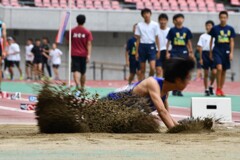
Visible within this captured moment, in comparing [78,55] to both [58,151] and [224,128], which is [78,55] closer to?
[224,128]

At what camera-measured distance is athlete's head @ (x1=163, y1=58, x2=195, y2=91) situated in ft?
36.9

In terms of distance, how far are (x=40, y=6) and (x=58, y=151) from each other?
37.2 metres

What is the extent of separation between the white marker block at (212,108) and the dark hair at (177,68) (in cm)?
303

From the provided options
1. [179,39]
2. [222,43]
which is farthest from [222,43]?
[179,39]

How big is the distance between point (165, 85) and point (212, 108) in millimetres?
3100

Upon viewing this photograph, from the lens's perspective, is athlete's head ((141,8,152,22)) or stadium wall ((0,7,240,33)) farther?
stadium wall ((0,7,240,33))

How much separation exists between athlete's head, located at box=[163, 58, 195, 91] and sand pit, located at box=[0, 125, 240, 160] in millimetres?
742

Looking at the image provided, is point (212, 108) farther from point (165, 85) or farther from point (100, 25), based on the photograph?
point (100, 25)

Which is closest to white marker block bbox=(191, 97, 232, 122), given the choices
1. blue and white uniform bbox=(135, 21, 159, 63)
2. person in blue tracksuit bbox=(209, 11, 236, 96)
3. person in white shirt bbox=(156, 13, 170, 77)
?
blue and white uniform bbox=(135, 21, 159, 63)

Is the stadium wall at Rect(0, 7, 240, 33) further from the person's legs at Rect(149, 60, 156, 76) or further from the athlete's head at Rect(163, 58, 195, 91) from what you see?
the athlete's head at Rect(163, 58, 195, 91)

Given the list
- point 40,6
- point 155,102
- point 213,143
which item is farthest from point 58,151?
point 40,6

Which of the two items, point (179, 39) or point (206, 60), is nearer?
point (179, 39)

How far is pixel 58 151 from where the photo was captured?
349 inches

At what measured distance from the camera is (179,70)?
1128cm
